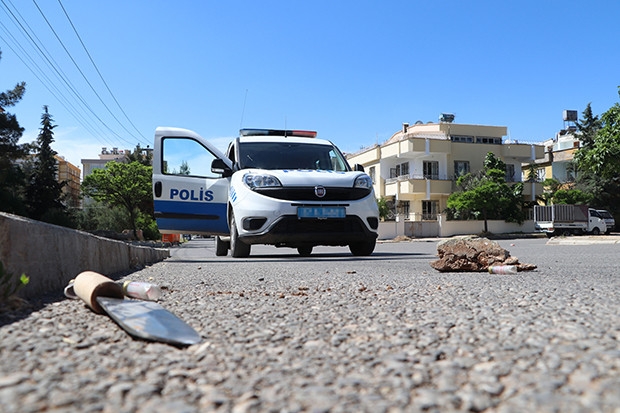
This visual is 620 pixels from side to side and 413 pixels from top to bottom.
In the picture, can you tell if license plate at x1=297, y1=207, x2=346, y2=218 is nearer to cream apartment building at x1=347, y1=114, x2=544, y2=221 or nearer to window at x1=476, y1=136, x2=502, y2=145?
cream apartment building at x1=347, y1=114, x2=544, y2=221

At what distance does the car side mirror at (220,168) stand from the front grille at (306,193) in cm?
100

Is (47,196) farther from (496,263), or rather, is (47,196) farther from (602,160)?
(496,263)

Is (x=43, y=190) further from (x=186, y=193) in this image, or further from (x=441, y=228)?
(x=186, y=193)

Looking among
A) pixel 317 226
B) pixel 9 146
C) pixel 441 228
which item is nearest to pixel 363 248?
pixel 317 226

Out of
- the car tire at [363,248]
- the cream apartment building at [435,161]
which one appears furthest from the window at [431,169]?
the car tire at [363,248]

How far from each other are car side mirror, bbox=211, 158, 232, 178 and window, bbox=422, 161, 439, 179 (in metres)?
39.0

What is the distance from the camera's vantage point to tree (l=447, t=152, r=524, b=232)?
3919 cm

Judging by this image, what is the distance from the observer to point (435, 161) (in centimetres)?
4653

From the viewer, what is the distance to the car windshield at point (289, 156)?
8.91 m

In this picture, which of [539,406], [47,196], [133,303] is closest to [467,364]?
[539,406]

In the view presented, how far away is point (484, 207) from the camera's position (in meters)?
39.4

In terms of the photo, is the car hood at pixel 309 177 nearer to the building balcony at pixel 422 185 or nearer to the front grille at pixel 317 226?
the front grille at pixel 317 226

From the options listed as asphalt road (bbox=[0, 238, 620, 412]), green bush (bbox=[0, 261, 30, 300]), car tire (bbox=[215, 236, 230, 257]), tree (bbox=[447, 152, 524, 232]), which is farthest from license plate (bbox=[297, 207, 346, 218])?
tree (bbox=[447, 152, 524, 232])

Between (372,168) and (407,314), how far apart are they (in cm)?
4916
